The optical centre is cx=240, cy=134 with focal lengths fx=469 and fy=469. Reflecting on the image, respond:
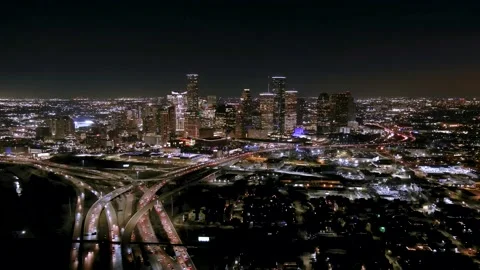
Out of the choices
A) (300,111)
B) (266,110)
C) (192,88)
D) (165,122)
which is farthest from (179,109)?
(300,111)

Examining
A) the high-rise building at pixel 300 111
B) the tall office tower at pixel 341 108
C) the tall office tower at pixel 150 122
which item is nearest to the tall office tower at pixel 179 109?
the tall office tower at pixel 150 122

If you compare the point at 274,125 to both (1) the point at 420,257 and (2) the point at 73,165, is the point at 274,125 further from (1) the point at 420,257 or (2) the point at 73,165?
(1) the point at 420,257

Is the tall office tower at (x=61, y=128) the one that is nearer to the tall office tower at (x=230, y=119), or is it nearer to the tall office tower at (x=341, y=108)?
the tall office tower at (x=230, y=119)

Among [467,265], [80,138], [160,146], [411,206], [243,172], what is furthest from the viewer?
[80,138]

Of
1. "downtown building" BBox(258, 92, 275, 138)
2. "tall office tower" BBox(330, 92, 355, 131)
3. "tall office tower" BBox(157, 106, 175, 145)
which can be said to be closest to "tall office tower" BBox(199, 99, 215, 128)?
"tall office tower" BBox(157, 106, 175, 145)

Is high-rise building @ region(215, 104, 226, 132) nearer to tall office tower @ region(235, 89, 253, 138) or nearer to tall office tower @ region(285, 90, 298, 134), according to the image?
tall office tower @ region(235, 89, 253, 138)

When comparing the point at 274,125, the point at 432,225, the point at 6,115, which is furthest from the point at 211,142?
the point at 6,115
